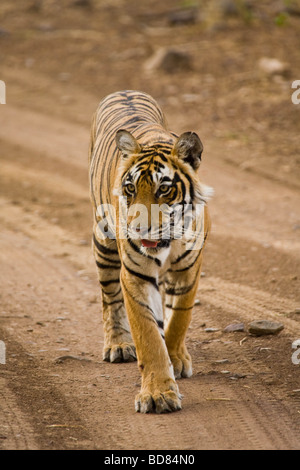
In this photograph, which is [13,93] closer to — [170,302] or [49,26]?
[49,26]

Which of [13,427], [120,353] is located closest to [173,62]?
[120,353]

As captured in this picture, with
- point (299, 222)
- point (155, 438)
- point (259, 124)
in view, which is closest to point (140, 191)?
point (155, 438)

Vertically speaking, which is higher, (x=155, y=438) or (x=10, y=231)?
(x=155, y=438)

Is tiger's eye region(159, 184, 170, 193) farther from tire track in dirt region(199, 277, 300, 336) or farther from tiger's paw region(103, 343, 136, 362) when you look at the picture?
tire track in dirt region(199, 277, 300, 336)

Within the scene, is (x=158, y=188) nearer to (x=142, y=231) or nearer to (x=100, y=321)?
(x=142, y=231)

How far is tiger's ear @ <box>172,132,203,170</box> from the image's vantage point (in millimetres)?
3938

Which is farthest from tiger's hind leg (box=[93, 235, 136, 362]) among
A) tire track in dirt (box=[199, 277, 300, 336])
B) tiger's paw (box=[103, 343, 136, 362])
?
tire track in dirt (box=[199, 277, 300, 336])

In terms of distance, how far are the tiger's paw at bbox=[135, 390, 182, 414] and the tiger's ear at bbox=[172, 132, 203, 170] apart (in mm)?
1213

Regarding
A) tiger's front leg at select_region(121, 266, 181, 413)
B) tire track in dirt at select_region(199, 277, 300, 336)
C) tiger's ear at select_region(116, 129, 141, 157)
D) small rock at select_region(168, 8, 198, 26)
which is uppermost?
tiger's ear at select_region(116, 129, 141, 157)

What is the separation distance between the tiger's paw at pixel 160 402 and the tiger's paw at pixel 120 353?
87 cm

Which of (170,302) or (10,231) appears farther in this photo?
(10,231)

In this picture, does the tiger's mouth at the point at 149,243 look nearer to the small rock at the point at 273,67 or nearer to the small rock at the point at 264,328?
the small rock at the point at 264,328

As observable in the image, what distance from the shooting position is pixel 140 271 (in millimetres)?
4117
